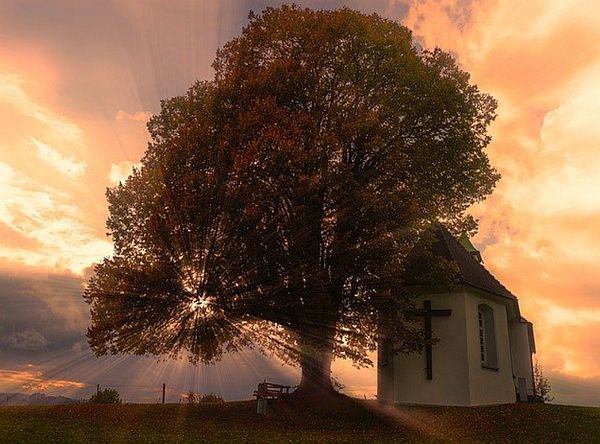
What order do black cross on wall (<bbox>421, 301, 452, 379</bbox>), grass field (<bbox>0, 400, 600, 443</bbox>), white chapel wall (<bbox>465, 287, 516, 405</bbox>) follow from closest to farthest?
1. grass field (<bbox>0, 400, 600, 443</bbox>)
2. white chapel wall (<bbox>465, 287, 516, 405</bbox>)
3. black cross on wall (<bbox>421, 301, 452, 379</bbox>)

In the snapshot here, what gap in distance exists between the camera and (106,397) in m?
29.9

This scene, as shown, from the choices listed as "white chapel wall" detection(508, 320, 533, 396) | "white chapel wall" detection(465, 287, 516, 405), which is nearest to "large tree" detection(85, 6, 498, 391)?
"white chapel wall" detection(465, 287, 516, 405)

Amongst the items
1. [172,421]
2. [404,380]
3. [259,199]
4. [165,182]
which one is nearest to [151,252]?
[165,182]

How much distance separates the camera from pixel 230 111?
2381 cm

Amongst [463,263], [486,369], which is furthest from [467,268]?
[486,369]

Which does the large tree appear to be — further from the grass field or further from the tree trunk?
the grass field

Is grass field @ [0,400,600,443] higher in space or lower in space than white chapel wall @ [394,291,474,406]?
lower

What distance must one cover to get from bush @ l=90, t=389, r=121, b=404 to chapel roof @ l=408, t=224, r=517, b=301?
1953 cm

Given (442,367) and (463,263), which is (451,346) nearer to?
(442,367)

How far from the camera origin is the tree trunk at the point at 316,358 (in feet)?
78.2

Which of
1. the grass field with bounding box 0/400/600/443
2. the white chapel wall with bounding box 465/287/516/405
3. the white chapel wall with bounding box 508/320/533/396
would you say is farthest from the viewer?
the white chapel wall with bounding box 508/320/533/396

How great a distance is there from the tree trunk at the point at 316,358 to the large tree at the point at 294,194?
0.07 m

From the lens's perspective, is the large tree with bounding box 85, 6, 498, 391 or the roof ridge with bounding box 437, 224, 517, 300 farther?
the roof ridge with bounding box 437, 224, 517, 300

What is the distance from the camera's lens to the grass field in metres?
17.4
